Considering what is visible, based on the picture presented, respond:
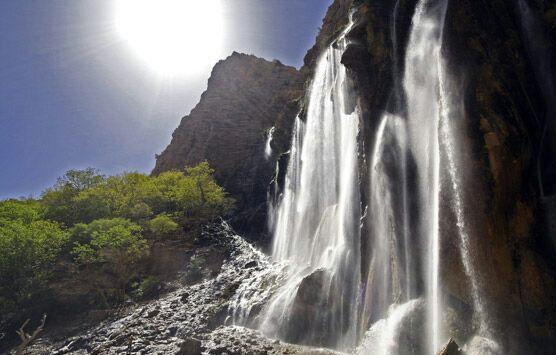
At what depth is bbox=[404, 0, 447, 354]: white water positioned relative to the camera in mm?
11039

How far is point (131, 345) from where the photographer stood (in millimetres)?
16141

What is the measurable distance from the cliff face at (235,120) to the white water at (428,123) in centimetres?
4380

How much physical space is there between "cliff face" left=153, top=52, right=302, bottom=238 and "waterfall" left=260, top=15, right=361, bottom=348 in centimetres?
2661

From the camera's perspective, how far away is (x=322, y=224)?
23422 mm

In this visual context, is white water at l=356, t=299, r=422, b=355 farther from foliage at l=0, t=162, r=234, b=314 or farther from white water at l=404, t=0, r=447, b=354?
foliage at l=0, t=162, r=234, b=314

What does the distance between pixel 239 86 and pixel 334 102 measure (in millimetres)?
57034

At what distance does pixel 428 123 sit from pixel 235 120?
6321 cm

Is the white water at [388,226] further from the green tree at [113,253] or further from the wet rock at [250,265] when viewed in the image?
the green tree at [113,253]

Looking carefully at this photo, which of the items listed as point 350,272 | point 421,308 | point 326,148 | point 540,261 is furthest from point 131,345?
point 326,148

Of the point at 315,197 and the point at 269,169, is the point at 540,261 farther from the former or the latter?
the point at 269,169

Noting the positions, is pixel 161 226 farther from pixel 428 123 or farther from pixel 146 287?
pixel 428 123

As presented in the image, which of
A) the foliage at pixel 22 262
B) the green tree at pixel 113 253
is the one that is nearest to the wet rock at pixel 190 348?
the green tree at pixel 113 253

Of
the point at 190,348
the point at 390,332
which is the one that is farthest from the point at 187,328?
the point at 390,332

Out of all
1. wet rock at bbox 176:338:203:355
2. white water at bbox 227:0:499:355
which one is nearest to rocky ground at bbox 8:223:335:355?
wet rock at bbox 176:338:203:355
